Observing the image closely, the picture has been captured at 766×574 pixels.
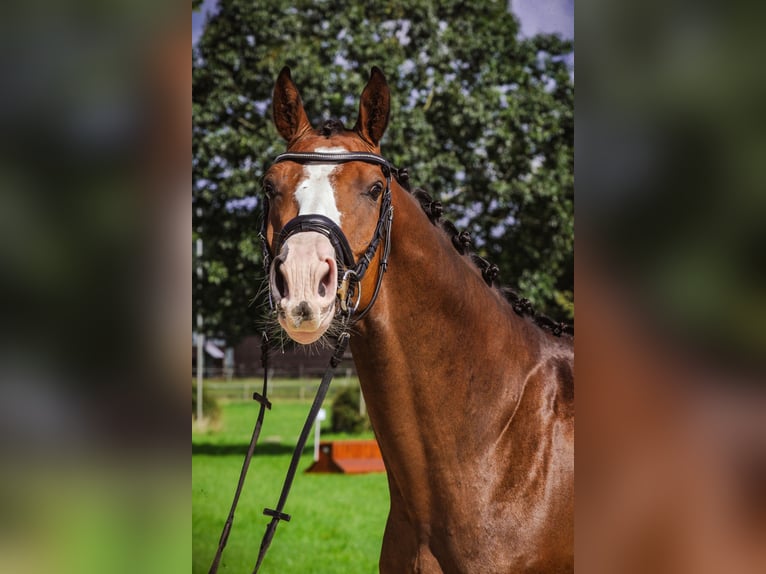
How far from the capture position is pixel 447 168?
7.24 meters

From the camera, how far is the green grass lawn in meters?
5.88

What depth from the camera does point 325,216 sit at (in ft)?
6.61

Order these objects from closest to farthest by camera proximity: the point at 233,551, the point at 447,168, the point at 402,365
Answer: the point at 402,365 → the point at 233,551 → the point at 447,168

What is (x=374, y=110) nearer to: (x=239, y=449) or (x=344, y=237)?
(x=344, y=237)

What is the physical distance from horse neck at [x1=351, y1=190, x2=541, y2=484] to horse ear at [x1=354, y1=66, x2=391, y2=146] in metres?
0.23

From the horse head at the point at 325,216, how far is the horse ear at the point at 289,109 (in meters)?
0.03
